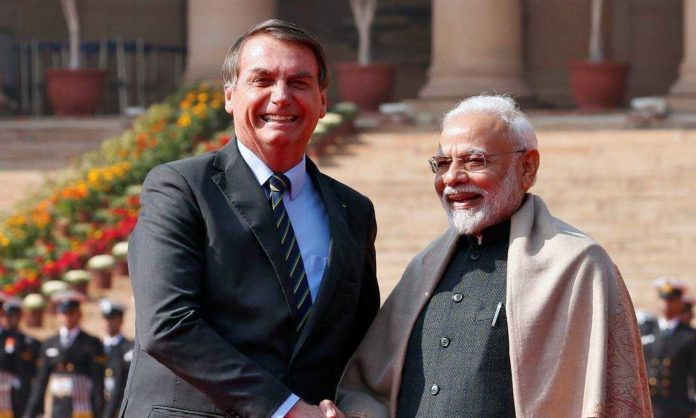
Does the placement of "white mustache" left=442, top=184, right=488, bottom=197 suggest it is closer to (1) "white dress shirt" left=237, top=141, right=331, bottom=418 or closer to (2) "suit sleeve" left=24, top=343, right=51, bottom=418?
(1) "white dress shirt" left=237, top=141, right=331, bottom=418

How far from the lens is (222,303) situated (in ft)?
14.6

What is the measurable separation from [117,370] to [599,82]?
30.4ft

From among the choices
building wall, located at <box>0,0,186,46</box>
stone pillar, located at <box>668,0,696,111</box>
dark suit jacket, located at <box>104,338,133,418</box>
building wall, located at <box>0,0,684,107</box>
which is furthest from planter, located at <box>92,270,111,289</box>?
building wall, located at <box>0,0,186,46</box>

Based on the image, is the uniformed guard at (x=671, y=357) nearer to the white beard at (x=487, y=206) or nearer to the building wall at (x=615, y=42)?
the white beard at (x=487, y=206)

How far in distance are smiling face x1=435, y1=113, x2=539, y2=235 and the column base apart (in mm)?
15021

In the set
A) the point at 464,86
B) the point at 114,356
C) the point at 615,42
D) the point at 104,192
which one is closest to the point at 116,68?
the point at 464,86

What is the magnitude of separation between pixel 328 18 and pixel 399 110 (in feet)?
23.6

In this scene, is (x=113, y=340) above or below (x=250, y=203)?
below

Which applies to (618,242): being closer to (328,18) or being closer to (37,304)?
(37,304)

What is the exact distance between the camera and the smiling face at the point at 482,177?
4746 millimetres

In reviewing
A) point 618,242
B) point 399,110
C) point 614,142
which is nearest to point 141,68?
point 399,110

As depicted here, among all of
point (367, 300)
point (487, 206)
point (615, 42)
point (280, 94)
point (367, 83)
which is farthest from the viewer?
point (615, 42)

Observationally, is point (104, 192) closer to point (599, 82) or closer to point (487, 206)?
point (599, 82)

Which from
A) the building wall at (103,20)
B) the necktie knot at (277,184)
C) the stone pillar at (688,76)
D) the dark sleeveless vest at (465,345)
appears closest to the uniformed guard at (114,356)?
the dark sleeveless vest at (465,345)
